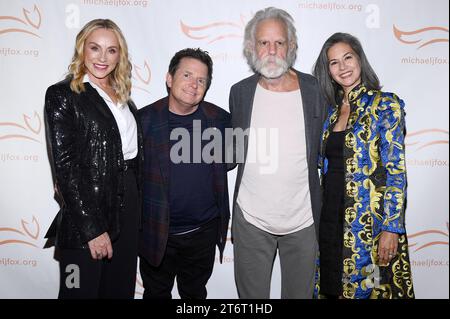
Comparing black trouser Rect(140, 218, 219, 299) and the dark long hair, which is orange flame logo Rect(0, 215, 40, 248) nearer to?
black trouser Rect(140, 218, 219, 299)

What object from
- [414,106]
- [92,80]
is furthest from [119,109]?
[414,106]

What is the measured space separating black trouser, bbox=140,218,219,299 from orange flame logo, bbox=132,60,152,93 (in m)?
1.26

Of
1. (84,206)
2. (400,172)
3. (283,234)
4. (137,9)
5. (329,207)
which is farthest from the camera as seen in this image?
(137,9)

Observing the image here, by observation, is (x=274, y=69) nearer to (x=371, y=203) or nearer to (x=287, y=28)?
(x=287, y=28)

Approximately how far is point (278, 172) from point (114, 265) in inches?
45.2

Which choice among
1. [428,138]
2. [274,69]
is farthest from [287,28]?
[428,138]

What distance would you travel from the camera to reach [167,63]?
9.52 feet

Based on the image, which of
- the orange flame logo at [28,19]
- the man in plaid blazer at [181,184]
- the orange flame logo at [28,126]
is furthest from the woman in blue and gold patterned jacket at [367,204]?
the orange flame logo at [28,19]

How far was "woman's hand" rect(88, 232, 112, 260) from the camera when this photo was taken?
189 cm

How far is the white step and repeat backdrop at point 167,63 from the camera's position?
285 cm

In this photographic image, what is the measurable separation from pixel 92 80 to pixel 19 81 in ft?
3.76

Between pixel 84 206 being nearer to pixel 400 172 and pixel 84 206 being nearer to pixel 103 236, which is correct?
pixel 103 236

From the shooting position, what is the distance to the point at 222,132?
2480 millimetres

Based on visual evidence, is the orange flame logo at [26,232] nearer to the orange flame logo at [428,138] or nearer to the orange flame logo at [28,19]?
the orange flame logo at [28,19]
